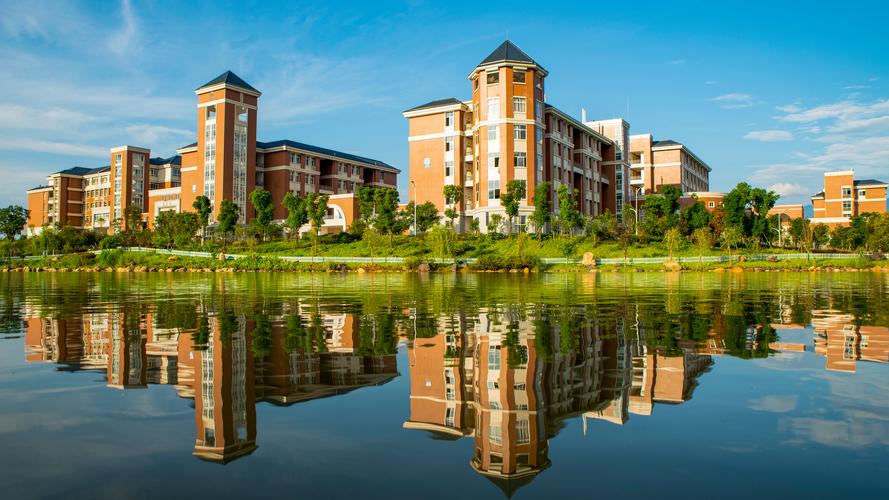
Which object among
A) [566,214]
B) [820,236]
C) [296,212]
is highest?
[296,212]

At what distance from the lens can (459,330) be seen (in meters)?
9.64

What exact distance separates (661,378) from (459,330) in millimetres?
4155

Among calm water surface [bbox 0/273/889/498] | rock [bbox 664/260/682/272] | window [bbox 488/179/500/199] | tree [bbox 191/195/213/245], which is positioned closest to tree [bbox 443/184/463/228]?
window [bbox 488/179/500/199]

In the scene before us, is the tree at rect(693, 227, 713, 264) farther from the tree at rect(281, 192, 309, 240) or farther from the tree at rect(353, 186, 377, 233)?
the tree at rect(281, 192, 309, 240)

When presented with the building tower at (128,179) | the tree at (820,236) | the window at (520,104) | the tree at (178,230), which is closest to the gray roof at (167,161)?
the building tower at (128,179)

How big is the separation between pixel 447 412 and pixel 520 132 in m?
53.7

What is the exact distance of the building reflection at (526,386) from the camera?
4.04m

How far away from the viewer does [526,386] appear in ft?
18.0

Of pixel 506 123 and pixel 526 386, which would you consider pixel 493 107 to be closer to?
pixel 506 123

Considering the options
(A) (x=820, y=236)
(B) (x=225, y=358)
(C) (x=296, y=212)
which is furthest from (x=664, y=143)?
(B) (x=225, y=358)

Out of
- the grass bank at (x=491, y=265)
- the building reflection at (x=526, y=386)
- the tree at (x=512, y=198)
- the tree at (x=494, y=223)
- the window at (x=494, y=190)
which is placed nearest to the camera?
the building reflection at (x=526, y=386)

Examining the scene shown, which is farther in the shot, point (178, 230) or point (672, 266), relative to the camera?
point (178, 230)

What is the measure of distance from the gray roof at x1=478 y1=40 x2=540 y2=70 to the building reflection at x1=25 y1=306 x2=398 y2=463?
48702mm

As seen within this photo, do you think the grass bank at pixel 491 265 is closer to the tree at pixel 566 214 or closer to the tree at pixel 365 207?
the tree at pixel 566 214
